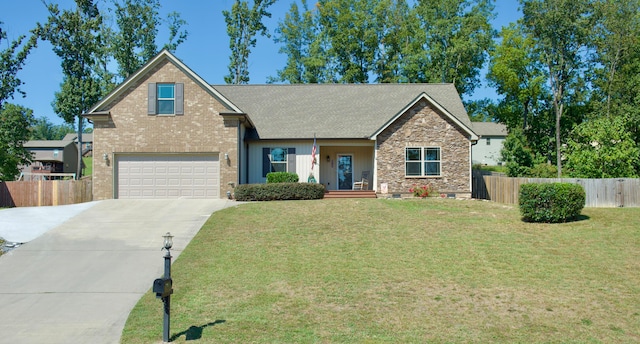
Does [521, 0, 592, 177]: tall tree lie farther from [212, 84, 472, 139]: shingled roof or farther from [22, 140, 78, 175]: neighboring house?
[22, 140, 78, 175]: neighboring house

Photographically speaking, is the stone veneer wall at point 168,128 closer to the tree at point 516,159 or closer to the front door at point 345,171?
the front door at point 345,171

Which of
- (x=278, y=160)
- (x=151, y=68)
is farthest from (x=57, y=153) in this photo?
(x=278, y=160)

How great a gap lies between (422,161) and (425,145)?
→ 78 centimetres

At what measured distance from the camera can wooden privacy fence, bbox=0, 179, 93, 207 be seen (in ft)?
69.4

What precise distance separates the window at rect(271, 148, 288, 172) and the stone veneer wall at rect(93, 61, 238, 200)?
112 inches

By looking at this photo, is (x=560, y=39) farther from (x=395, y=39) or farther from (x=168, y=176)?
(x=168, y=176)

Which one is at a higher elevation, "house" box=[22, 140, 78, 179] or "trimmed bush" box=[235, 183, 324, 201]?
"house" box=[22, 140, 78, 179]

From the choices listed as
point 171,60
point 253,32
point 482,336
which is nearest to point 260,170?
point 171,60

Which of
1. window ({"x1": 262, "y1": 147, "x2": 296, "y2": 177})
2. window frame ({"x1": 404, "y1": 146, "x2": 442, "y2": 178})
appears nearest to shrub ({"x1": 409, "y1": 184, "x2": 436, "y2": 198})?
window frame ({"x1": 404, "y1": 146, "x2": 442, "y2": 178})

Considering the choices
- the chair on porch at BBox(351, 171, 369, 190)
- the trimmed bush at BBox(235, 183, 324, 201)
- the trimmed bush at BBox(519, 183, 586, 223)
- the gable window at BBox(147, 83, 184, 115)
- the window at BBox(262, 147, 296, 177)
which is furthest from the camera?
the chair on porch at BBox(351, 171, 369, 190)

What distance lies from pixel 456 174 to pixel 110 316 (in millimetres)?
17909

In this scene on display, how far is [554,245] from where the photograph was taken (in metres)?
13.3

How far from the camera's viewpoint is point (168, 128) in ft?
72.5

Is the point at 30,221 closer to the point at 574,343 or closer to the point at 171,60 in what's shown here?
the point at 171,60
